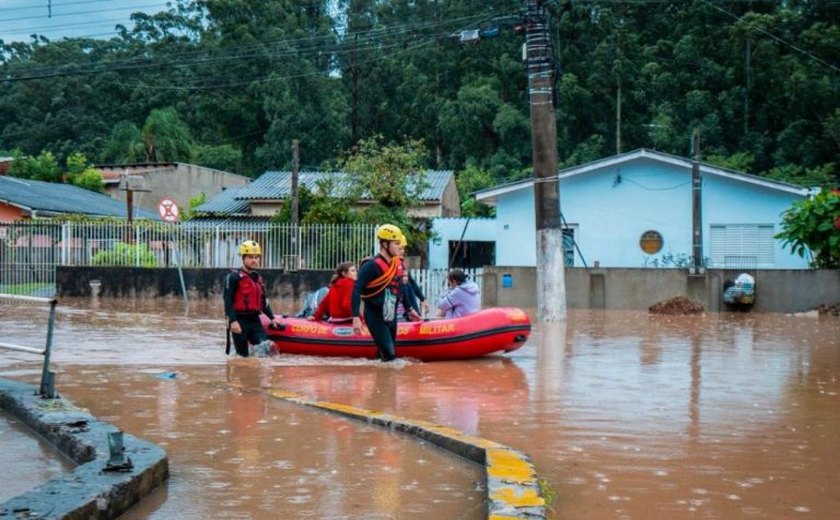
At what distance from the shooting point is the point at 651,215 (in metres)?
31.9

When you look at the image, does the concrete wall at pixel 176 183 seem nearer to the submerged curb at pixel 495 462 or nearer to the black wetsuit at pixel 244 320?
the black wetsuit at pixel 244 320

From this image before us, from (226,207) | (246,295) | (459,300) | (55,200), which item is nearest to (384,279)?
(459,300)

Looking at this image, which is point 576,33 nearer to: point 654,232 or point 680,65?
point 680,65

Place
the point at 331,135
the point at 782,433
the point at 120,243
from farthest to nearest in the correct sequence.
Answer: the point at 331,135 < the point at 120,243 < the point at 782,433

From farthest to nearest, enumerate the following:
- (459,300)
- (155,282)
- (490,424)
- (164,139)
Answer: (164,139), (155,282), (459,300), (490,424)

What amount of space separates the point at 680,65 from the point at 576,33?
6.73m

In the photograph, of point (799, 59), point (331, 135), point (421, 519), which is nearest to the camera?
point (421, 519)

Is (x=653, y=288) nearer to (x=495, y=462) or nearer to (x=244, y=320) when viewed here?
(x=244, y=320)

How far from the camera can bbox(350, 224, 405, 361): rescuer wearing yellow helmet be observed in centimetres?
1280

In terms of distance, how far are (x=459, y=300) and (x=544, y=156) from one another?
21.7 feet

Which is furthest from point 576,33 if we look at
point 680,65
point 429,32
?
point 429,32

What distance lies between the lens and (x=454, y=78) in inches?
2363

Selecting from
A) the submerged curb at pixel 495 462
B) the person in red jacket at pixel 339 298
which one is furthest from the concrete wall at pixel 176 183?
the submerged curb at pixel 495 462

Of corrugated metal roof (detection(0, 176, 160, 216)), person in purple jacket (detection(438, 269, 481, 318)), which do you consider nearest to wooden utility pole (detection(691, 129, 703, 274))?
person in purple jacket (detection(438, 269, 481, 318))
